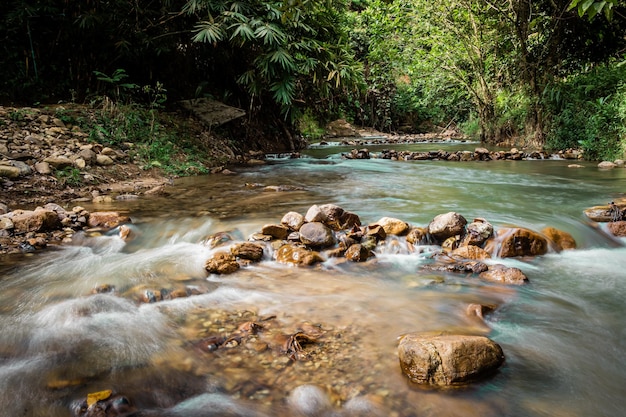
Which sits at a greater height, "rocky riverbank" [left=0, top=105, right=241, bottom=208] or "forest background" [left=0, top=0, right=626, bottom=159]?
"forest background" [left=0, top=0, right=626, bottom=159]

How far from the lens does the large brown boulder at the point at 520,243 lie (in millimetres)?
3680

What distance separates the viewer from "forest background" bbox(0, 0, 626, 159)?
802cm

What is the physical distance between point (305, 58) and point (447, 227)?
5915 millimetres

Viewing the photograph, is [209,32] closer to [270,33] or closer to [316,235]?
[270,33]

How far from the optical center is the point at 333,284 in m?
3.07

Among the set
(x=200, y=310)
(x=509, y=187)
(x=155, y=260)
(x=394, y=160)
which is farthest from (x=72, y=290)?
(x=394, y=160)

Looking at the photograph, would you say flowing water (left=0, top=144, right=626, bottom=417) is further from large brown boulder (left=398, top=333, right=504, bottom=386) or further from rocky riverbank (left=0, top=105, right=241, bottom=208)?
rocky riverbank (left=0, top=105, right=241, bottom=208)

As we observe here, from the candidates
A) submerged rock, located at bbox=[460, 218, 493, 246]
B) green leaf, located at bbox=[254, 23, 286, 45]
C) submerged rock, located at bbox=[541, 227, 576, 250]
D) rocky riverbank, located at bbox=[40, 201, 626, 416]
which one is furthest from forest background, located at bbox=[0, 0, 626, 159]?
submerged rock, located at bbox=[541, 227, 576, 250]

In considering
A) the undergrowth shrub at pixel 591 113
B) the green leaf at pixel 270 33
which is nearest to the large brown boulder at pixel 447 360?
the green leaf at pixel 270 33

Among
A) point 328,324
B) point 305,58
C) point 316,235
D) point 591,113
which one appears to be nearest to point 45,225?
point 316,235

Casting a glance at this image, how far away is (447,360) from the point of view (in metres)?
1.86

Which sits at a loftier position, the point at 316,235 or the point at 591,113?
the point at 591,113

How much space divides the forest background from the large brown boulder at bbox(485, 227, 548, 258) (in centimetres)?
316

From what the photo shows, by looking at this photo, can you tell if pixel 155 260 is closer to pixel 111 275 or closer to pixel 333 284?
pixel 111 275
